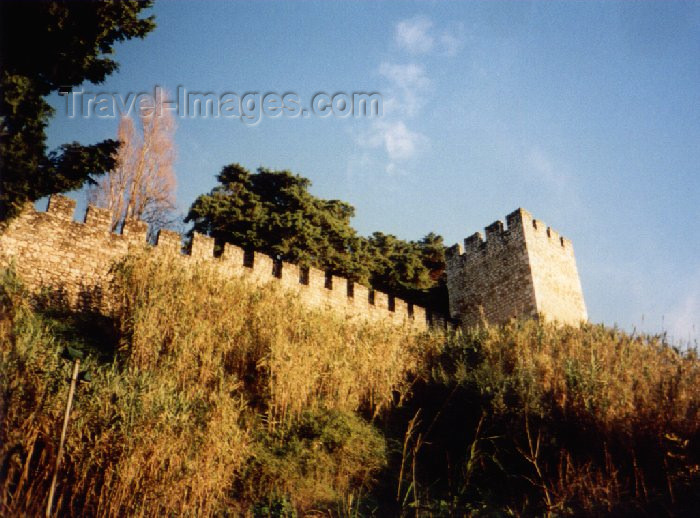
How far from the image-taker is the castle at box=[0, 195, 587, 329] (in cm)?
942

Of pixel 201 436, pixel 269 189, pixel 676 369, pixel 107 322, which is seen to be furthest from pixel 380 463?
pixel 269 189

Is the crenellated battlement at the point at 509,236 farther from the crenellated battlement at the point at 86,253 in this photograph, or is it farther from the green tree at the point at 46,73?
the green tree at the point at 46,73

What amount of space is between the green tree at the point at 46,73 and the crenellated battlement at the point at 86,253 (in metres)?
2.08

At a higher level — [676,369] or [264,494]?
[676,369]

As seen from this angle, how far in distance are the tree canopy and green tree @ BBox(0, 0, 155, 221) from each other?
8916 mm

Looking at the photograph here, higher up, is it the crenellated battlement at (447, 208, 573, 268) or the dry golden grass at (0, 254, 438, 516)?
the crenellated battlement at (447, 208, 573, 268)

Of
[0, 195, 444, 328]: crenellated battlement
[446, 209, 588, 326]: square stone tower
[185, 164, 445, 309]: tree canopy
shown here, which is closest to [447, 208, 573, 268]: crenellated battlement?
[446, 209, 588, 326]: square stone tower

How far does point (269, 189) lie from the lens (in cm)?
1919

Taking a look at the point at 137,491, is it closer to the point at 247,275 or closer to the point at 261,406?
the point at 261,406

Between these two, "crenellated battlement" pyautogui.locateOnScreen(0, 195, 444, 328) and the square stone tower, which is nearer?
"crenellated battlement" pyautogui.locateOnScreen(0, 195, 444, 328)

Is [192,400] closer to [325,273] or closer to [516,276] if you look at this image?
[325,273]

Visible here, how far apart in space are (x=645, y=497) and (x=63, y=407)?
19.5ft

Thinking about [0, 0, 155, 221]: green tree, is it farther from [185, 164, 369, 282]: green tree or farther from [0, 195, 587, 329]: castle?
[185, 164, 369, 282]: green tree

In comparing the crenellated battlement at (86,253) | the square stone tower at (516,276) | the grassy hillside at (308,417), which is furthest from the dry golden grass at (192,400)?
the square stone tower at (516,276)
